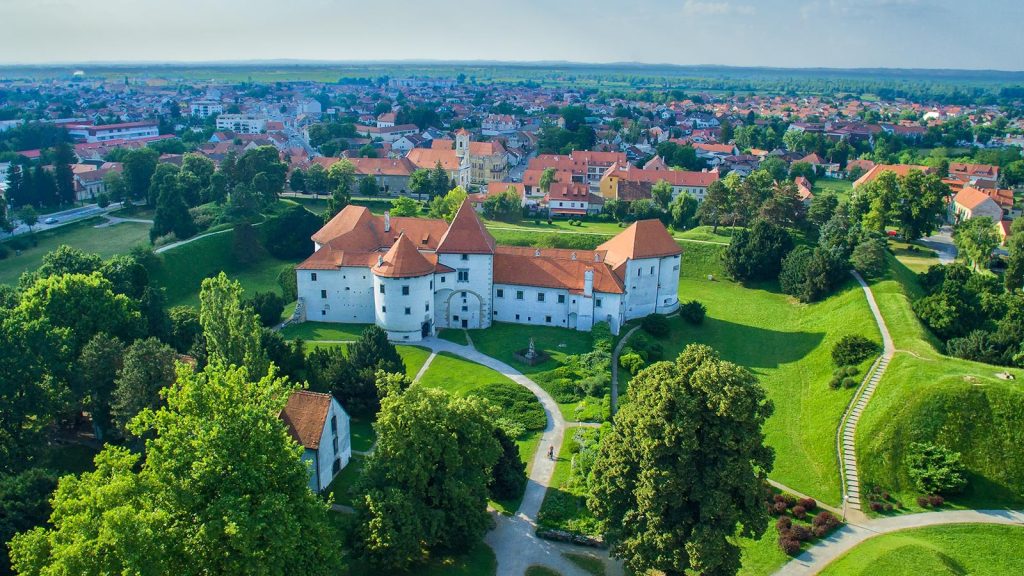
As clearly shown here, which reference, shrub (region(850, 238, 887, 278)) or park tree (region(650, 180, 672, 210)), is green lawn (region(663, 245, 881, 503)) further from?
park tree (region(650, 180, 672, 210))

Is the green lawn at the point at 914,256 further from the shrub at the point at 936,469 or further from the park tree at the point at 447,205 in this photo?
the park tree at the point at 447,205

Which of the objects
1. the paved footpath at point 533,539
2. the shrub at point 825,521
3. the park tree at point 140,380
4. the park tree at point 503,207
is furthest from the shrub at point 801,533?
the park tree at point 503,207

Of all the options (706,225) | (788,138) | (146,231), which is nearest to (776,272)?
(706,225)

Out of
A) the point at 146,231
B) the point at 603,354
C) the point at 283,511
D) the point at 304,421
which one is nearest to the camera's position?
A: the point at 283,511

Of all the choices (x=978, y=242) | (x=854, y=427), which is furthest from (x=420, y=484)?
(x=978, y=242)

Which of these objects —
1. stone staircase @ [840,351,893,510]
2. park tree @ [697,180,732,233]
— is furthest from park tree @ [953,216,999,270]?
stone staircase @ [840,351,893,510]

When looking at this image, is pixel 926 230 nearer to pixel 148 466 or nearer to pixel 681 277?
pixel 681 277
